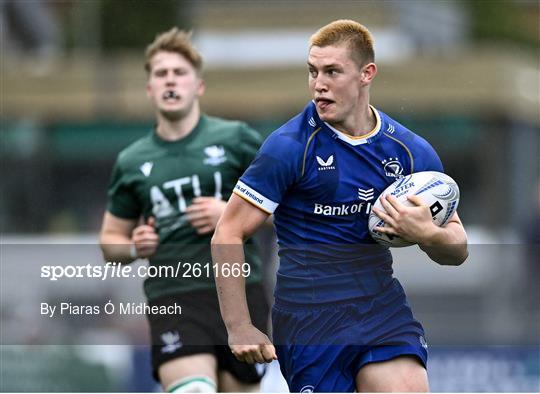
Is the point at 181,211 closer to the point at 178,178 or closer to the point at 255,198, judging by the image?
the point at 178,178

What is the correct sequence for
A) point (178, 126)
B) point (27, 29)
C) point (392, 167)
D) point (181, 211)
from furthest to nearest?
point (27, 29)
point (178, 126)
point (181, 211)
point (392, 167)

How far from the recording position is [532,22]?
74312 mm

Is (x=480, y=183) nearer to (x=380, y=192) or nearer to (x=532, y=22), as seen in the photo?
(x=380, y=192)

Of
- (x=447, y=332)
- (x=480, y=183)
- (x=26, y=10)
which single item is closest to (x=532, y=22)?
(x=26, y=10)

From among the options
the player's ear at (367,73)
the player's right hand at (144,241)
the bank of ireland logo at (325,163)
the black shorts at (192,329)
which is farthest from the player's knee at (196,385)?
the player's ear at (367,73)

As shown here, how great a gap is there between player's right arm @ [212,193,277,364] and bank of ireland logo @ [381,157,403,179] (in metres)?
0.61

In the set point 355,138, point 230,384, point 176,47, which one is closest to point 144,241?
point 230,384

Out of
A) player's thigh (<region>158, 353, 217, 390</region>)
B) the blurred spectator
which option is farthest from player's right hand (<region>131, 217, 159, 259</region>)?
the blurred spectator

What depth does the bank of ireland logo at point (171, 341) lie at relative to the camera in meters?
7.50

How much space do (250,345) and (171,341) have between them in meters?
1.43

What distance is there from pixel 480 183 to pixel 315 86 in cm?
2127

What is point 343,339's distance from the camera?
6367 millimetres

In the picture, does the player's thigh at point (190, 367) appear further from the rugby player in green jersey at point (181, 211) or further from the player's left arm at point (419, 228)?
the player's left arm at point (419, 228)

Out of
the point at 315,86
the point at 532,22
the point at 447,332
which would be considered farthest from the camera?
the point at 532,22
